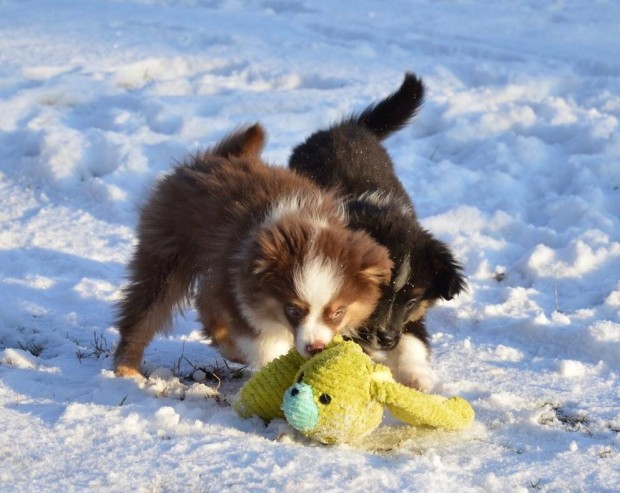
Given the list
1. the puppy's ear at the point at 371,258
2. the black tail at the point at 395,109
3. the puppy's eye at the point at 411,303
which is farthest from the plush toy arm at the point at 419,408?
the black tail at the point at 395,109

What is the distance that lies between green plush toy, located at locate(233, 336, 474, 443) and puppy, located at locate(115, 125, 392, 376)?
0.14 metres

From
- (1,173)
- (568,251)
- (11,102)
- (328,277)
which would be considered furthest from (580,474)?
(11,102)

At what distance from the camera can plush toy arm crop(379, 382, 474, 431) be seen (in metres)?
3.27

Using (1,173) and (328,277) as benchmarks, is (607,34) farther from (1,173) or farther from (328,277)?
(328,277)

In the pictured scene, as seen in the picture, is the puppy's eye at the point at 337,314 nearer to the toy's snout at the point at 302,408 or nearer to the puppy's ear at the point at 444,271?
the toy's snout at the point at 302,408

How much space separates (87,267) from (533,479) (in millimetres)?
3213

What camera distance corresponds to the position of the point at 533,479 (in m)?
3.00

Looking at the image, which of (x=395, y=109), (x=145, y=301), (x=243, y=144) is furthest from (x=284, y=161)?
(x=145, y=301)

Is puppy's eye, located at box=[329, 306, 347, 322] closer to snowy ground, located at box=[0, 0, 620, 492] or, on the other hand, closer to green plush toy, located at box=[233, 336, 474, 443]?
green plush toy, located at box=[233, 336, 474, 443]

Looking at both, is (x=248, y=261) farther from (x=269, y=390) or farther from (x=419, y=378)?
(x=419, y=378)

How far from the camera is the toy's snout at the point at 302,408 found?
3113mm

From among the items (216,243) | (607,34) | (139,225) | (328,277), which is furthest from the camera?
(607,34)

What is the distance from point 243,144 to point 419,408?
62.9 inches

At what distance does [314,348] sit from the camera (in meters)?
3.41
